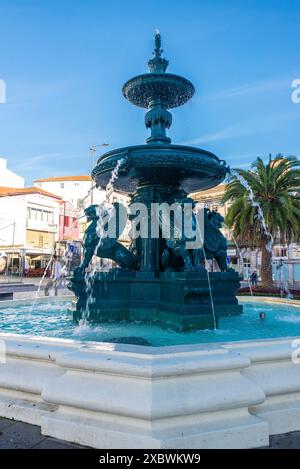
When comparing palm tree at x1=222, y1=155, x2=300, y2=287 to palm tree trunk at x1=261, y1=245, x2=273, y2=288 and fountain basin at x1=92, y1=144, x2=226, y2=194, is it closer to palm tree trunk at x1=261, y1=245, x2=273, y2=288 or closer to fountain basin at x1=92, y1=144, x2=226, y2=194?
palm tree trunk at x1=261, y1=245, x2=273, y2=288

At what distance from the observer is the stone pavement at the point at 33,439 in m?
2.50

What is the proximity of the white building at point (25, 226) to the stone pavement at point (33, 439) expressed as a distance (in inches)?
1707

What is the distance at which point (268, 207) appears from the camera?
17000mm

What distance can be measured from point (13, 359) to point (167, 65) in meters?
7.18

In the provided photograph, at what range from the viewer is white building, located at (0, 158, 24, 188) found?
51.6 m

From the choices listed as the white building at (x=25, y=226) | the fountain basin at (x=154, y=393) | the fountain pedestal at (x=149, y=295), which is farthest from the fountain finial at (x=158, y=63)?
the white building at (x=25, y=226)

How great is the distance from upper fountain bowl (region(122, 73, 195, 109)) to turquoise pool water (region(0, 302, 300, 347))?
15.7 ft

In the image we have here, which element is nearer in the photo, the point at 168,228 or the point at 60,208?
the point at 168,228

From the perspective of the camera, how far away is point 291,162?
59.3 ft

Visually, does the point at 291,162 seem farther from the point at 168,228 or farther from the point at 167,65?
the point at 168,228

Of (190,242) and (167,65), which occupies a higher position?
(167,65)

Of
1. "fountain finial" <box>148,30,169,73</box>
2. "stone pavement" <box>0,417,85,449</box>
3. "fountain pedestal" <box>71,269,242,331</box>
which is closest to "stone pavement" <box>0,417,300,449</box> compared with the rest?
"stone pavement" <box>0,417,85,449</box>

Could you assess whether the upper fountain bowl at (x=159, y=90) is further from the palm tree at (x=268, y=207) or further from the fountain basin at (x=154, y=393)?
the palm tree at (x=268, y=207)
